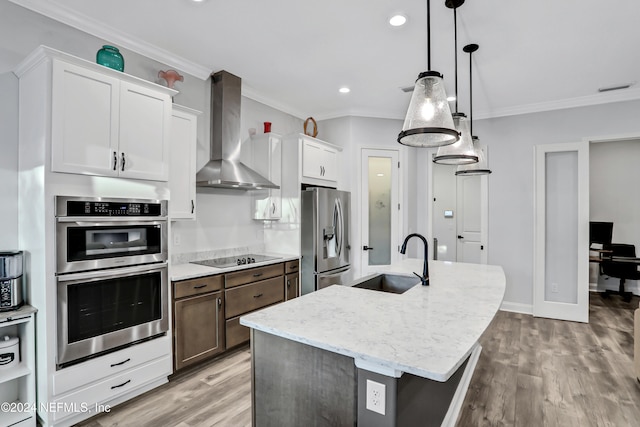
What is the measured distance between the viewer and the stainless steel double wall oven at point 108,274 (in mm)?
2088

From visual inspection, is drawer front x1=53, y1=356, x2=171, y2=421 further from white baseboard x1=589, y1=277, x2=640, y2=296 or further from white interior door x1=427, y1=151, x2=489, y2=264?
white baseboard x1=589, y1=277, x2=640, y2=296

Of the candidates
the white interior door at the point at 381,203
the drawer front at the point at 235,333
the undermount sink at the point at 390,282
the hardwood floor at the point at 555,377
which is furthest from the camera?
the white interior door at the point at 381,203

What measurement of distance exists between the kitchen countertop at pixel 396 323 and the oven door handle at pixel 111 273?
1220 mm

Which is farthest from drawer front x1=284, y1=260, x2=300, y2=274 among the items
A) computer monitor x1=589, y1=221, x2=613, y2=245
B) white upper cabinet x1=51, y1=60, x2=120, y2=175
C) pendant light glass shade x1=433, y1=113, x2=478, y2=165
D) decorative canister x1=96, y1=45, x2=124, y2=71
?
computer monitor x1=589, y1=221, x2=613, y2=245

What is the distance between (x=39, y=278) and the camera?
2070mm

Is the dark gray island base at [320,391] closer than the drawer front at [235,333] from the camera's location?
Yes

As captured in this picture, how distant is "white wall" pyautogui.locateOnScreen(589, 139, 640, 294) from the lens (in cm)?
569

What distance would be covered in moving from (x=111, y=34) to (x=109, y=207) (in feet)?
4.79

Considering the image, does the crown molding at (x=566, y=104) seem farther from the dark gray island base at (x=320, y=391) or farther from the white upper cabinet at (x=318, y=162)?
the dark gray island base at (x=320, y=391)

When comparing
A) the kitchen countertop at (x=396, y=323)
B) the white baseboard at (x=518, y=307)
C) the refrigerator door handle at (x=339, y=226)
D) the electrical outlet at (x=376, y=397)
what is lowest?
the white baseboard at (x=518, y=307)

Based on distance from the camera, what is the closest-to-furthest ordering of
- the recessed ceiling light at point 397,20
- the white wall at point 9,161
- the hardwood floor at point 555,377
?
the white wall at point 9,161 → the hardwood floor at point 555,377 → the recessed ceiling light at point 397,20

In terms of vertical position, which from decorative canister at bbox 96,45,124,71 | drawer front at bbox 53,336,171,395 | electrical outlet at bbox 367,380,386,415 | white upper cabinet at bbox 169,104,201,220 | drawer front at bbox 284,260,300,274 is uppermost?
decorative canister at bbox 96,45,124,71

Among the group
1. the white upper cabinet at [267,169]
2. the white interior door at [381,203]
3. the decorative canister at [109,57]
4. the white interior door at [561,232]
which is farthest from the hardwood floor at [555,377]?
the decorative canister at [109,57]

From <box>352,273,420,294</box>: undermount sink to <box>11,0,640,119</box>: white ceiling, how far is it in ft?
6.48
